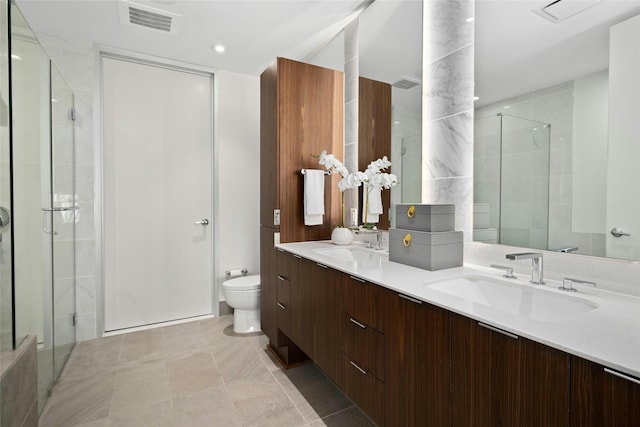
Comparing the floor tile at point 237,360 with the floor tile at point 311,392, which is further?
the floor tile at point 237,360

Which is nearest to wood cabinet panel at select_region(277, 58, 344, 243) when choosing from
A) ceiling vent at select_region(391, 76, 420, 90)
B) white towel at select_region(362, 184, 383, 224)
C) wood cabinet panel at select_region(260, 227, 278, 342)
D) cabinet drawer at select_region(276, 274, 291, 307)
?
wood cabinet panel at select_region(260, 227, 278, 342)

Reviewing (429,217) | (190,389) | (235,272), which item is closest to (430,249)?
(429,217)

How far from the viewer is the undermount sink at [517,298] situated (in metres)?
1.02

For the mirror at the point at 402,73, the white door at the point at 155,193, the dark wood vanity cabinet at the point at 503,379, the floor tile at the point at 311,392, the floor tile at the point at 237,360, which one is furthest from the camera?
the white door at the point at 155,193

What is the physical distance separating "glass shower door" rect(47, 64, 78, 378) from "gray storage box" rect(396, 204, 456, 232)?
2.17 metres

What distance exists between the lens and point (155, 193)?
9.85 ft

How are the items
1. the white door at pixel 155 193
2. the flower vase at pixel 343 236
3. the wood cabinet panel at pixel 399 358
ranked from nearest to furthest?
the wood cabinet panel at pixel 399 358, the flower vase at pixel 343 236, the white door at pixel 155 193

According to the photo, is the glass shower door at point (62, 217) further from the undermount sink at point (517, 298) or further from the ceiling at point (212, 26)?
the undermount sink at point (517, 298)

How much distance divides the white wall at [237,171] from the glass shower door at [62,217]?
3.76 ft

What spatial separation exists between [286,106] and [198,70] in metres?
1.40

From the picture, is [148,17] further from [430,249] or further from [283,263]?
[430,249]

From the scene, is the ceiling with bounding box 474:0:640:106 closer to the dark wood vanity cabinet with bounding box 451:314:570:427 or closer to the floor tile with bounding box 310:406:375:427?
the dark wood vanity cabinet with bounding box 451:314:570:427

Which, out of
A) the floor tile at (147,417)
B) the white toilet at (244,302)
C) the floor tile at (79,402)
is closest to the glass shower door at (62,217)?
the floor tile at (79,402)

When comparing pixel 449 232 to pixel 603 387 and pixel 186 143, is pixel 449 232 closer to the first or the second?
→ pixel 603 387
